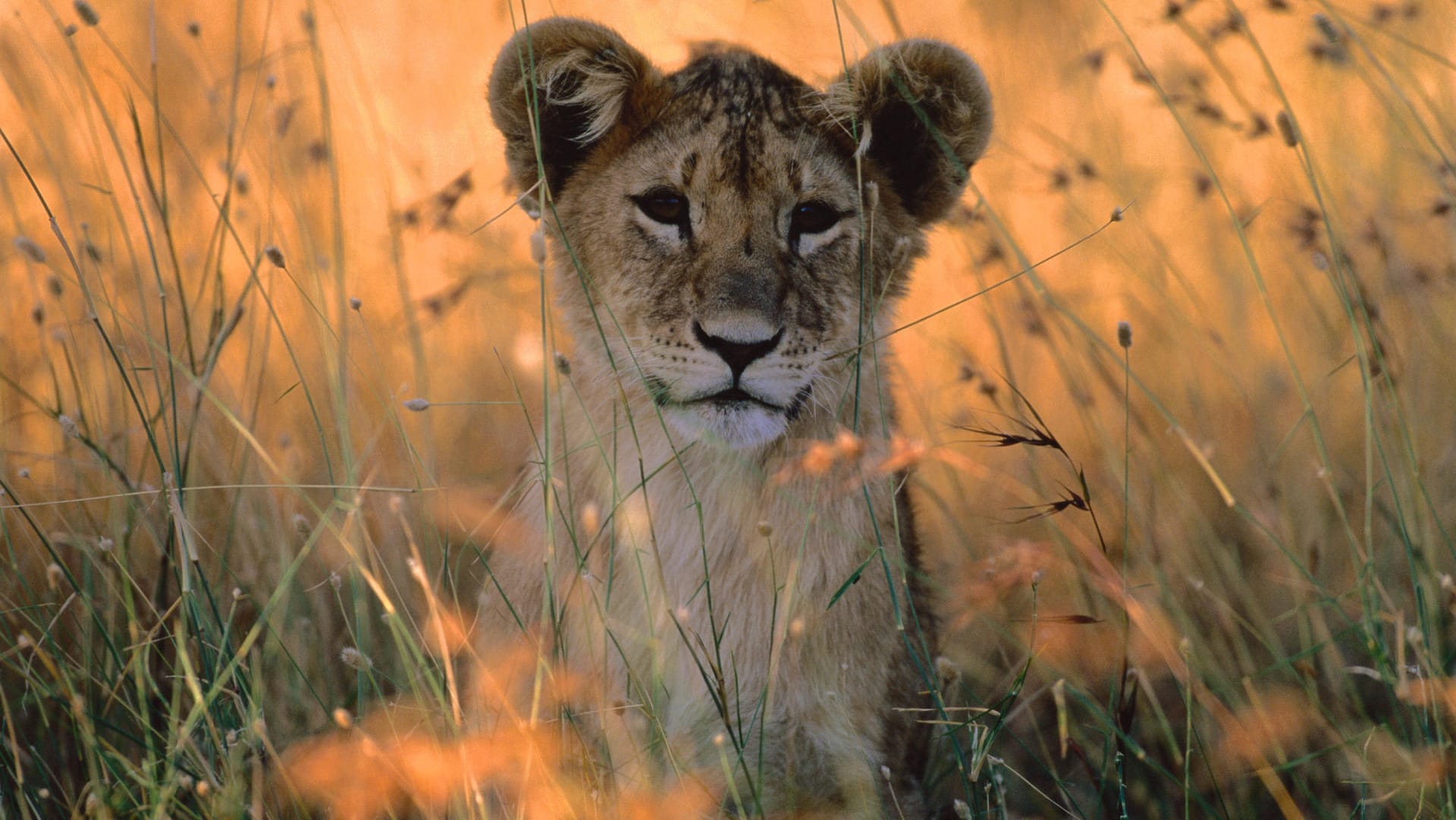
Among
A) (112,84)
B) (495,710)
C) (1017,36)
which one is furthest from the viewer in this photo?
(1017,36)

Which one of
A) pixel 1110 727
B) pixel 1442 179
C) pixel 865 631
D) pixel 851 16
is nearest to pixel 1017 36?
pixel 1442 179

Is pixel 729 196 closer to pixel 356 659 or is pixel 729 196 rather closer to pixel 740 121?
pixel 740 121

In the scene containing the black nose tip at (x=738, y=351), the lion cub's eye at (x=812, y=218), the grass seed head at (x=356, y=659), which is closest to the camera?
the grass seed head at (x=356, y=659)

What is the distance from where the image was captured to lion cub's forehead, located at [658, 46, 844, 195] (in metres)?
3.00

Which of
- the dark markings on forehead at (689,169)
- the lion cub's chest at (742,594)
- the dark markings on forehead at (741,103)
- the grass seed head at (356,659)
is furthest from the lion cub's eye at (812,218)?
the grass seed head at (356,659)

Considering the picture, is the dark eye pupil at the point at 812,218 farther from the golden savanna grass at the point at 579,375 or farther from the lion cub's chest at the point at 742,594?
the lion cub's chest at the point at 742,594

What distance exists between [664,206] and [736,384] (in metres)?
0.55

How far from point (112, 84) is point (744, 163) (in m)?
3.80

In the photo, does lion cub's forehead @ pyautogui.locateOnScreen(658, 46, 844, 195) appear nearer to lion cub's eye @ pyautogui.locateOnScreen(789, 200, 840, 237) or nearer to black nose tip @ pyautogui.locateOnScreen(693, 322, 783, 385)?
lion cub's eye @ pyautogui.locateOnScreen(789, 200, 840, 237)

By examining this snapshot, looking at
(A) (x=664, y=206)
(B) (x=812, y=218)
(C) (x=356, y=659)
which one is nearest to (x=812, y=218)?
(B) (x=812, y=218)

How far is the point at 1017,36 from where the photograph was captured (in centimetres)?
653

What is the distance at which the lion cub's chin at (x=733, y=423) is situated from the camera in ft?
9.05

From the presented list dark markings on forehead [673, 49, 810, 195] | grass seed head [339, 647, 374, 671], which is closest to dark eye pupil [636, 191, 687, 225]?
dark markings on forehead [673, 49, 810, 195]

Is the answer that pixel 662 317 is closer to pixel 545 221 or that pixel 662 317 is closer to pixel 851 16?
pixel 545 221
